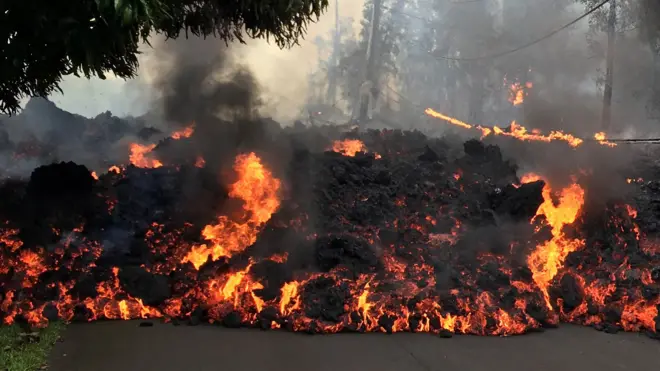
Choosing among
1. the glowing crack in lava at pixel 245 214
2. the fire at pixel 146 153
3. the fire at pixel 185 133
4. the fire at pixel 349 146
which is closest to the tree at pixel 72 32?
the glowing crack in lava at pixel 245 214

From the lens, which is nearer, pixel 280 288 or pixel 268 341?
pixel 268 341

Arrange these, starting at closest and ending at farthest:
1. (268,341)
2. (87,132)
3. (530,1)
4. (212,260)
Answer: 1. (268,341)
2. (212,260)
3. (87,132)
4. (530,1)

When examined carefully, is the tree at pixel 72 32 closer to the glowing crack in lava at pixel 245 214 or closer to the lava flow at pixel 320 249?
the lava flow at pixel 320 249

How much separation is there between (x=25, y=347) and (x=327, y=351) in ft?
10.3

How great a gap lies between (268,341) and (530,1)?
115ft

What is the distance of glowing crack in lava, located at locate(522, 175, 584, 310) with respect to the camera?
806 centimetres

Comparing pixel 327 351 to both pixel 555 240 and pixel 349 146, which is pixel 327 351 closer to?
pixel 555 240

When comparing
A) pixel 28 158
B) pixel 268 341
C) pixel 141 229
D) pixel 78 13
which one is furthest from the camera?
pixel 28 158

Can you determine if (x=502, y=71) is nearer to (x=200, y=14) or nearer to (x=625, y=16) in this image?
(x=625, y=16)

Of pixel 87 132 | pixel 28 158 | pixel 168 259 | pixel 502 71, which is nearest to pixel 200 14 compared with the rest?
pixel 168 259

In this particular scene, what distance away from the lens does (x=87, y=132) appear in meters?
15.3

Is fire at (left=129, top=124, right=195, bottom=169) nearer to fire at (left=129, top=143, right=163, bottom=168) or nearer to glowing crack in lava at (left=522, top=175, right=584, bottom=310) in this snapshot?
fire at (left=129, top=143, right=163, bottom=168)

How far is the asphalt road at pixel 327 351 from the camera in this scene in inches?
202

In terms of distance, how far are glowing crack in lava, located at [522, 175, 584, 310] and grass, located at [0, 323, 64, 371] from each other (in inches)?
254
